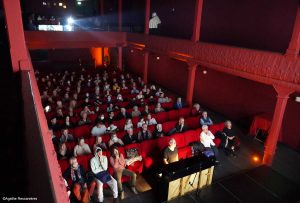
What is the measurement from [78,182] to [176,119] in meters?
5.22

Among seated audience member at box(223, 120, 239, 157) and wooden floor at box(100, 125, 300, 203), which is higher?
seated audience member at box(223, 120, 239, 157)

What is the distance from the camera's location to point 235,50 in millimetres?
8680

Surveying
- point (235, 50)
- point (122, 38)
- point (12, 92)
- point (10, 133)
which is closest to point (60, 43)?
point (122, 38)

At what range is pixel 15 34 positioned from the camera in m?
3.72

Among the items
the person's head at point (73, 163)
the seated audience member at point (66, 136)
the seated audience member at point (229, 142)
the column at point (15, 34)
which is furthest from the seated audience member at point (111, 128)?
the column at point (15, 34)

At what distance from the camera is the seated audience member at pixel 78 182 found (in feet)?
18.0

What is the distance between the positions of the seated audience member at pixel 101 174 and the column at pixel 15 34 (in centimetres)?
298

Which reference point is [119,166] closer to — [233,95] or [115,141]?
[115,141]

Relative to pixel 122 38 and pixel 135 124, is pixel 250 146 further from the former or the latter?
pixel 122 38

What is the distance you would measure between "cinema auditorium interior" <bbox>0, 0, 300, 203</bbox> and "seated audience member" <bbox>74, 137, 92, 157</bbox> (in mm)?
27

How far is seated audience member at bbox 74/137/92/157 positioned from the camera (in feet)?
21.7

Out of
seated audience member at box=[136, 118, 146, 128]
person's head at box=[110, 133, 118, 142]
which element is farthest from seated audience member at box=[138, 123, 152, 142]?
person's head at box=[110, 133, 118, 142]

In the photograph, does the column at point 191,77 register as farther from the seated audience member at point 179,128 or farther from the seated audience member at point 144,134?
the seated audience member at point 144,134

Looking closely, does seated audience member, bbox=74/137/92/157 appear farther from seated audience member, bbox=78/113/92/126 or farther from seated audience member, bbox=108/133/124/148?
seated audience member, bbox=78/113/92/126
